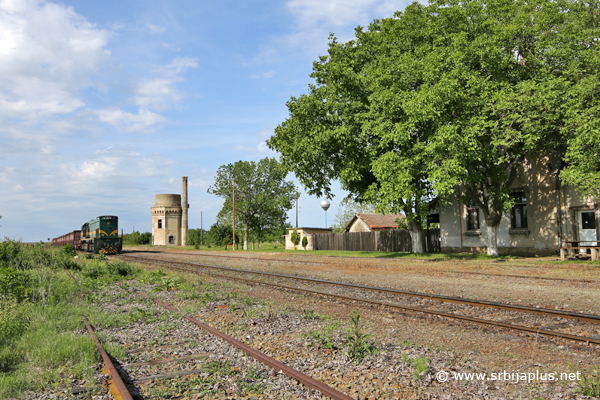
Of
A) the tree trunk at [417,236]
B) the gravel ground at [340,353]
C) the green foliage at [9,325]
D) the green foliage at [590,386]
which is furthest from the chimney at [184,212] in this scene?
the green foliage at [590,386]

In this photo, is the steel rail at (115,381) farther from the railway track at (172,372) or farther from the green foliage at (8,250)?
the green foliage at (8,250)

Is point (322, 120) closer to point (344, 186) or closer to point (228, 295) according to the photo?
point (344, 186)

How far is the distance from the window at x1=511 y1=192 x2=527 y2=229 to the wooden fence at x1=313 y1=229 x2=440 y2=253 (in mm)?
6973

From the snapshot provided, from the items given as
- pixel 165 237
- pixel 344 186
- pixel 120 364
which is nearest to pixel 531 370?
pixel 120 364

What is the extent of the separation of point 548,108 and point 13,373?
20486 millimetres

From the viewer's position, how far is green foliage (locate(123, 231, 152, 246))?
80750 mm

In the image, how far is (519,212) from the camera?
2588 centimetres

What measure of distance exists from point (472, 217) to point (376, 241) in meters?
9.89

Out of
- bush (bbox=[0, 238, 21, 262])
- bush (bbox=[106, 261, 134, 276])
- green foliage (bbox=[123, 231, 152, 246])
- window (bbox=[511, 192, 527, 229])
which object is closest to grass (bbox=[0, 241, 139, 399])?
bush (bbox=[106, 261, 134, 276])

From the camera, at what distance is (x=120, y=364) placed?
18.4 feet

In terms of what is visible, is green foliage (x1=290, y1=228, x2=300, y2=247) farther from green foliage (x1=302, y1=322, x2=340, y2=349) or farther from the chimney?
green foliage (x1=302, y1=322, x2=340, y2=349)

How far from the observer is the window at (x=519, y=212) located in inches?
1006

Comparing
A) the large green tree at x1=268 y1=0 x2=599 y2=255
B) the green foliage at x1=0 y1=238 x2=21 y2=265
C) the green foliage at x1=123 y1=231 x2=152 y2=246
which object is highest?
the large green tree at x1=268 y1=0 x2=599 y2=255

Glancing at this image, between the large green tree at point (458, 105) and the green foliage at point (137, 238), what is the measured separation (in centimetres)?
6270
